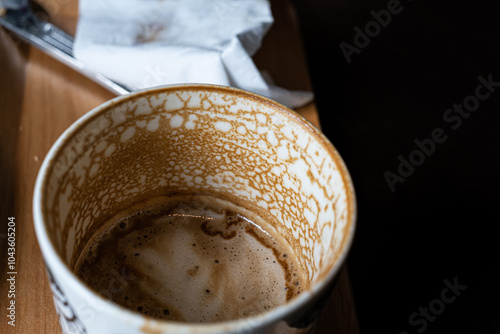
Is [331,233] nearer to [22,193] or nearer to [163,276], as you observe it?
[163,276]

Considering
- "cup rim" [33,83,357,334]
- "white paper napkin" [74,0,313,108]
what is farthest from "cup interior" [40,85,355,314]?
"white paper napkin" [74,0,313,108]

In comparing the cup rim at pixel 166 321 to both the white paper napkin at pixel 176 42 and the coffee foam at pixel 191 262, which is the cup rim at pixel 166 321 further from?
the white paper napkin at pixel 176 42

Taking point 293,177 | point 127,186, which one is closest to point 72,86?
point 127,186

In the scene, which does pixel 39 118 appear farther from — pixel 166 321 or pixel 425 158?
pixel 425 158

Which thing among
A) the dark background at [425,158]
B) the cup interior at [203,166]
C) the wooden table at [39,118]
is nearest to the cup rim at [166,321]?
the cup interior at [203,166]

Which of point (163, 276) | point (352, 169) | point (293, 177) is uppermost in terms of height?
point (293, 177)
